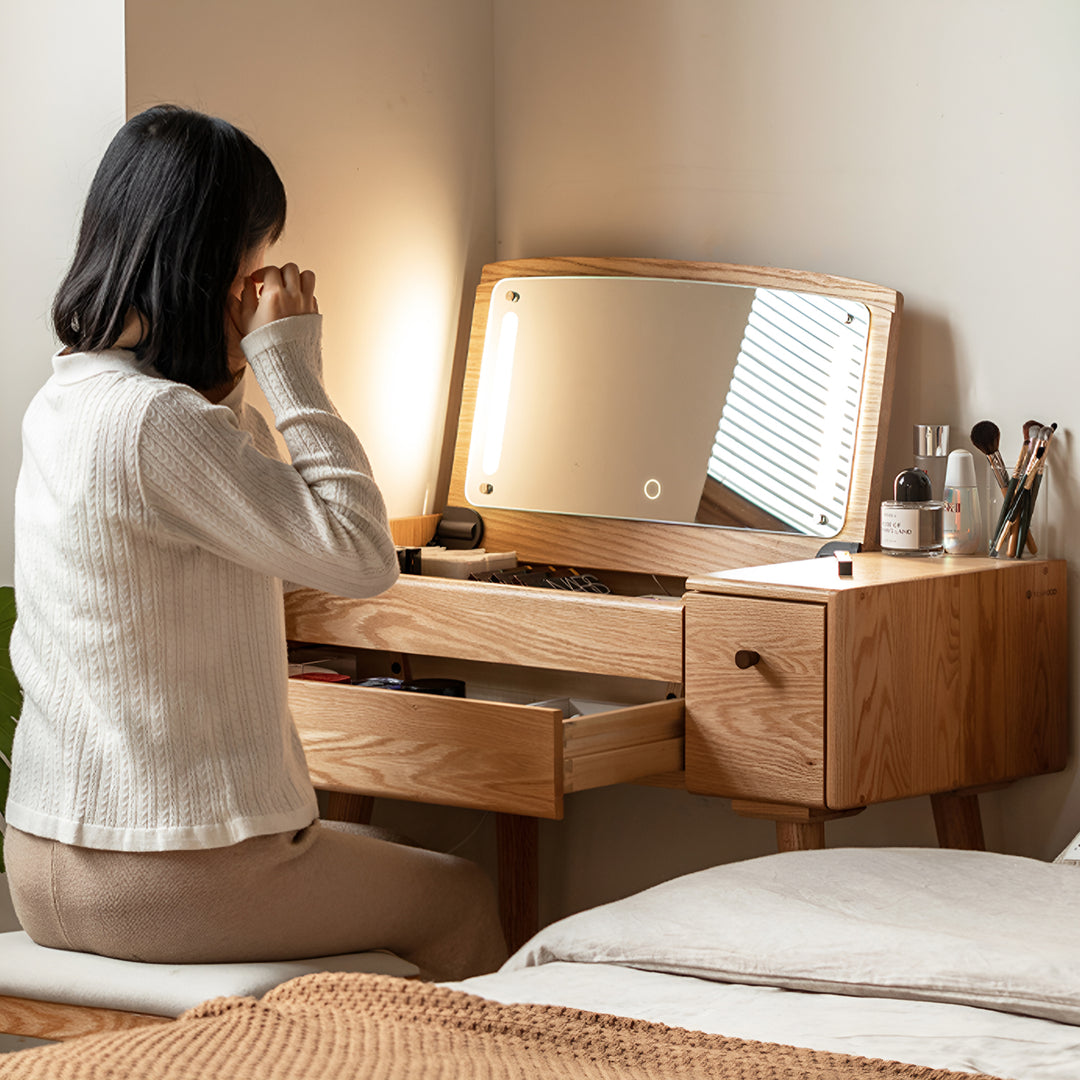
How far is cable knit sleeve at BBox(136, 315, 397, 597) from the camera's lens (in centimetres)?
139

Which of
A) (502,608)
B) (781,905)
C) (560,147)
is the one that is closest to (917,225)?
(560,147)

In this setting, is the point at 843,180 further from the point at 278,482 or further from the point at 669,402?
the point at 278,482

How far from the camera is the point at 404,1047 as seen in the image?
0.94 metres

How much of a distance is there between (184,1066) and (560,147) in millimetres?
1833

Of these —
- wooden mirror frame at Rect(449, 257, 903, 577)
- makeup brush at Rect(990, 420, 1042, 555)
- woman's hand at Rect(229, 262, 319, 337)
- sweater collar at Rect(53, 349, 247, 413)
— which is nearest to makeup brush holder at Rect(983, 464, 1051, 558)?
makeup brush at Rect(990, 420, 1042, 555)

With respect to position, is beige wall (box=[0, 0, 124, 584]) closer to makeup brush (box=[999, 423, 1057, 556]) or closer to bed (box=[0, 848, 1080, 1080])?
bed (box=[0, 848, 1080, 1080])

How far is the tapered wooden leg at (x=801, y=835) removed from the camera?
1.80 m

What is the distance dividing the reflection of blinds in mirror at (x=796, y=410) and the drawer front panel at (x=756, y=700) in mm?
376

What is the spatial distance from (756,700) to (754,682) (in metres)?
0.02

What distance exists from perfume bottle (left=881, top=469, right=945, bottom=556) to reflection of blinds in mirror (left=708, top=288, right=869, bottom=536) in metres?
0.09

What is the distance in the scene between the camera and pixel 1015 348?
6.81 feet

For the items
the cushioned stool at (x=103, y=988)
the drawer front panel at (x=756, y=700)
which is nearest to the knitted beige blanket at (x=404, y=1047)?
the cushioned stool at (x=103, y=988)

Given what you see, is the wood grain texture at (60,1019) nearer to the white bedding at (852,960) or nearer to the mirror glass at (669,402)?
the white bedding at (852,960)

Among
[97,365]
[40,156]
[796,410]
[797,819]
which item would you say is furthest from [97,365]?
[796,410]
